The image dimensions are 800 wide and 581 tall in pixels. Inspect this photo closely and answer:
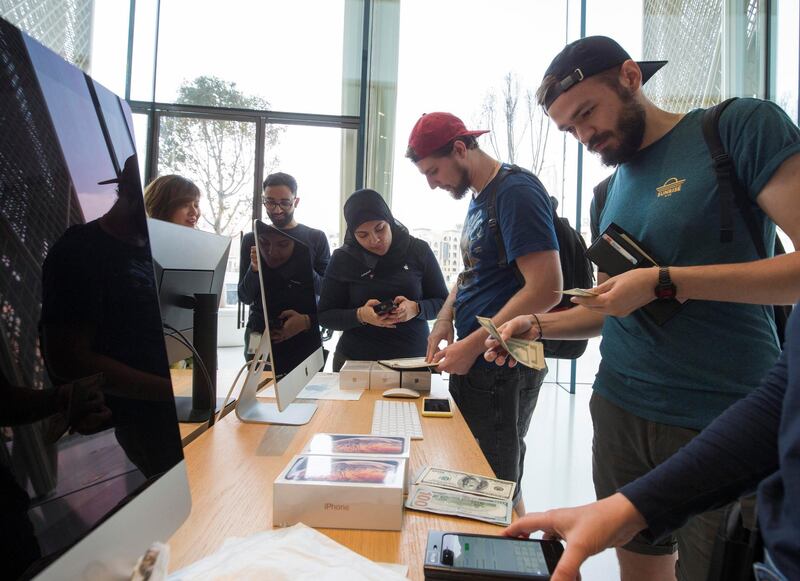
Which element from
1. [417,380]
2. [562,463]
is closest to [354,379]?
[417,380]

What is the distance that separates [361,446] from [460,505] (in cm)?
23

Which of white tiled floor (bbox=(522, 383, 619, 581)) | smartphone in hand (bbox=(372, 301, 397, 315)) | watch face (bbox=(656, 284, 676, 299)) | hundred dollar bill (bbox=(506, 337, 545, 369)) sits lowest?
white tiled floor (bbox=(522, 383, 619, 581))

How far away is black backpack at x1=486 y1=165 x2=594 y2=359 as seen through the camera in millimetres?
1530

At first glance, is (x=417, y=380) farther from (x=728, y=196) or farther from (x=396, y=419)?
(x=728, y=196)

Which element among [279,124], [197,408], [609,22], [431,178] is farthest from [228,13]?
[197,408]

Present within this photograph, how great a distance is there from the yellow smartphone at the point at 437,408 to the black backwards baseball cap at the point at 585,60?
92 centimetres

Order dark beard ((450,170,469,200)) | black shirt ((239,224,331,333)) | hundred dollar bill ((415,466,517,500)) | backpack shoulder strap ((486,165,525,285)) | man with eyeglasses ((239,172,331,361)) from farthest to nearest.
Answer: man with eyeglasses ((239,172,331,361)) → black shirt ((239,224,331,333)) → dark beard ((450,170,469,200)) → backpack shoulder strap ((486,165,525,285)) → hundred dollar bill ((415,466,517,500))

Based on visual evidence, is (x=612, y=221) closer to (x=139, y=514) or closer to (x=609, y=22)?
(x=139, y=514)

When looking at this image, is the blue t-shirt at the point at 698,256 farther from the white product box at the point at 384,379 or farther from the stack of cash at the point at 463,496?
the white product box at the point at 384,379

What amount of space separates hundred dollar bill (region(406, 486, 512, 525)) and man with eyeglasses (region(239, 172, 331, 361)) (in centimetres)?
149

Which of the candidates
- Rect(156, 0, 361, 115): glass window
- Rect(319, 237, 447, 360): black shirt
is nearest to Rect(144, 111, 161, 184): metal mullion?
Rect(156, 0, 361, 115): glass window

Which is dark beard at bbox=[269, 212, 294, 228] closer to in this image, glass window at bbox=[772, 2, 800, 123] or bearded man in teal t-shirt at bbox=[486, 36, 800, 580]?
bearded man in teal t-shirt at bbox=[486, 36, 800, 580]

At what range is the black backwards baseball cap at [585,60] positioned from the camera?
1171mm

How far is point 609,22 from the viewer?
420 cm
